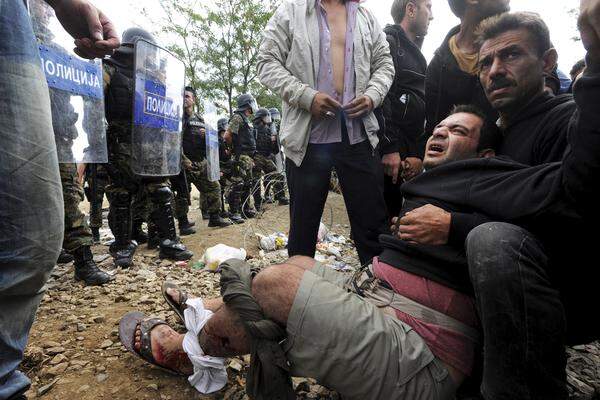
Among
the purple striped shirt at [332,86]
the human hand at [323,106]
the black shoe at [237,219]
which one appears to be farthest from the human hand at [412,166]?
the black shoe at [237,219]

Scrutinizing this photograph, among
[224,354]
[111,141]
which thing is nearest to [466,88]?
[224,354]

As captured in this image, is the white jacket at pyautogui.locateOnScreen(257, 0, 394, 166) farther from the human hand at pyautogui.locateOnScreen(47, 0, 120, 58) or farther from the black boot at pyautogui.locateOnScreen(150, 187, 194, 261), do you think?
the black boot at pyautogui.locateOnScreen(150, 187, 194, 261)

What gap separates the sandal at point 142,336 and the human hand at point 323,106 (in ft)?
4.57

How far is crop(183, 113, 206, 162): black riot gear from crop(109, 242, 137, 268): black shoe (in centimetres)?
256

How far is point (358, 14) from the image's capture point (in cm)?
221

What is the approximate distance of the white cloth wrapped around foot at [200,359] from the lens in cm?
134

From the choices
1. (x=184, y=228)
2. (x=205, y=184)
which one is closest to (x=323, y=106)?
(x=184, y=228)

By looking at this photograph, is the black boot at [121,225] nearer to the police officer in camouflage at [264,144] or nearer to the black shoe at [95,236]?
the black shoe at [95,236]

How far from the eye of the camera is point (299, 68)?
2055 mm

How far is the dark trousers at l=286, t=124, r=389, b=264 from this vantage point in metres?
2.09

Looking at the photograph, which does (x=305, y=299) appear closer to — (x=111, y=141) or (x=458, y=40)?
(x=458, y=40)

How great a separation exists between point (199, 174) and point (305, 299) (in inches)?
192

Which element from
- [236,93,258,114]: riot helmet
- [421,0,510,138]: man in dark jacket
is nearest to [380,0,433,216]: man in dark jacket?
[421,0,510,138]: man in dark jacket

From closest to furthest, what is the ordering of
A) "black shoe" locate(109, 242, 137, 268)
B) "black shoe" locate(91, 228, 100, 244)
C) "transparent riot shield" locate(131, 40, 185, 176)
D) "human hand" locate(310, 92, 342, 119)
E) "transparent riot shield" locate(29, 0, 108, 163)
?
"human hand" locate(310, 92, 342, 119) → "transparent riot shield" locate(29, 0, 108, 163) → "transparent riot shield" locate(131, 40, 185, 176) → "black shoe" locate(109, 242, 137, 268) → "black shoe" locate(91, 228, 100, 244)
